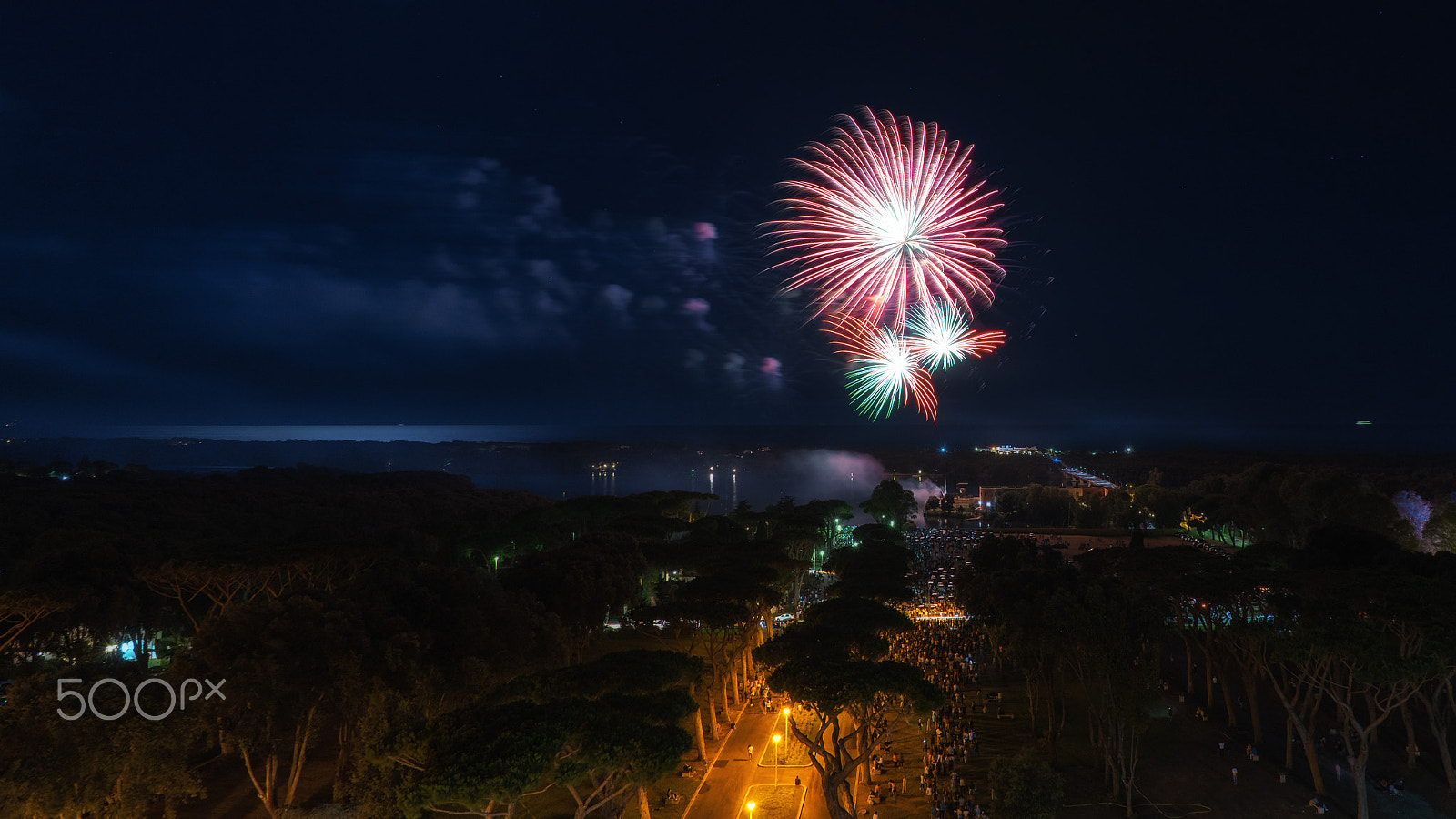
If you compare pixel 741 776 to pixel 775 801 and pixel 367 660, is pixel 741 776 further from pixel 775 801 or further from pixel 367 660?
pixel 367 660

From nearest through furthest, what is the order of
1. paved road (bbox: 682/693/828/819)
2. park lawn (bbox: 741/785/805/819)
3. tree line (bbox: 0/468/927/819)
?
tree line (bbox: 0/468/927/819) < park lawn (bbox: 741/785/805/819) < paved road (bbox: 682/693/828/819)

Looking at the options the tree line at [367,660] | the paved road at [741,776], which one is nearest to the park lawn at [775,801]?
the paved road at [741,776]

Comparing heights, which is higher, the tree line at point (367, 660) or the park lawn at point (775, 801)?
the tree line at point (367, 660)

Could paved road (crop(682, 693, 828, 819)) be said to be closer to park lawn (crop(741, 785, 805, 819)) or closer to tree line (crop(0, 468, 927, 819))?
park lawn (crop(741, 785, 805, 819))

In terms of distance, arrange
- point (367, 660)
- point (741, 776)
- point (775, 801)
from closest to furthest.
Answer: point (367, 660)
point (775, 801)
point (741, 776)

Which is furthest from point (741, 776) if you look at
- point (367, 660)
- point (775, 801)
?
point (367, 660)

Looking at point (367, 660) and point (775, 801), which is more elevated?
point (367, 660)

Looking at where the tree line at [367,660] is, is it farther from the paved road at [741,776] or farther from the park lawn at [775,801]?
the park lawn at [775,801]

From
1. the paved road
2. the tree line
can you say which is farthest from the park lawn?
the tree line

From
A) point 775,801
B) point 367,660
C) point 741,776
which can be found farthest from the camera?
point 741,776

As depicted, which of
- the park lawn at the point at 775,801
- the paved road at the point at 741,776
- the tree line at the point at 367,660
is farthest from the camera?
the paved road at the point at 741,776

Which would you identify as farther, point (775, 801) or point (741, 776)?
point (741, 776)

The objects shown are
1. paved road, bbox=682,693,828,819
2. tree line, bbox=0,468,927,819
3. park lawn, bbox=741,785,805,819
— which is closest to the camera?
tree line, bbox=0,468,927,819
